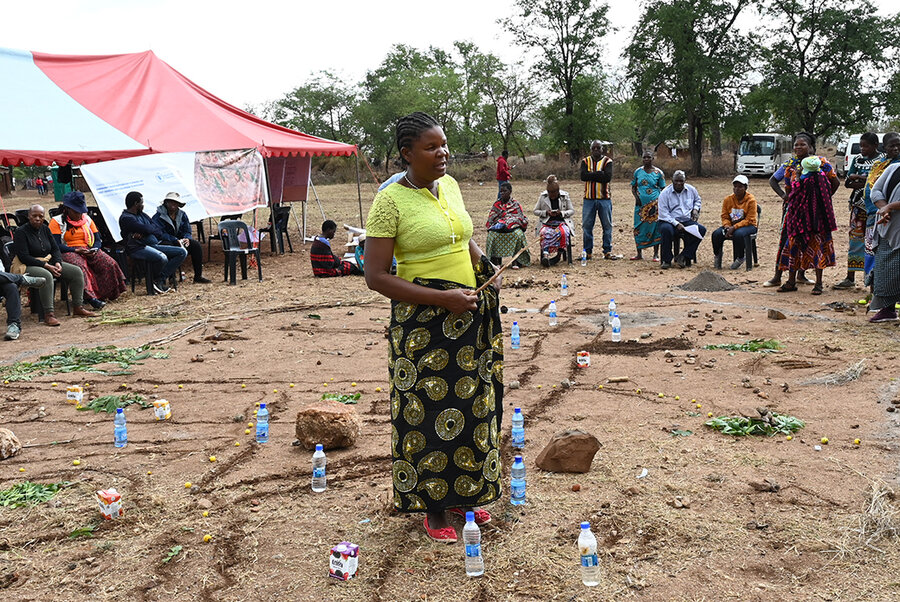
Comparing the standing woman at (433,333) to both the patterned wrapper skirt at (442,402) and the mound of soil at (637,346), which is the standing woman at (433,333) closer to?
the patterned wrapper skirt at (442,402)

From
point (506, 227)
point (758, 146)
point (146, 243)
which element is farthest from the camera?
point (758, 146)

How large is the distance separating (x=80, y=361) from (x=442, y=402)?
5562 millimetres

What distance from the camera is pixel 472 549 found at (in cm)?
332

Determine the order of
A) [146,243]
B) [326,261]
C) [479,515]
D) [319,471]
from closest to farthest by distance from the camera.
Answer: [479,515] → [319,471] → [146,243] → [326,261]

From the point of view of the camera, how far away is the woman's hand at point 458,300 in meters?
3.30

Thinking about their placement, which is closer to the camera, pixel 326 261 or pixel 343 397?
pixel 343 397

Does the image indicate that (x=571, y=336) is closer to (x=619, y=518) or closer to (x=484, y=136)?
(x=619, y=518)

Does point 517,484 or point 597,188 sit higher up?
point 597,188

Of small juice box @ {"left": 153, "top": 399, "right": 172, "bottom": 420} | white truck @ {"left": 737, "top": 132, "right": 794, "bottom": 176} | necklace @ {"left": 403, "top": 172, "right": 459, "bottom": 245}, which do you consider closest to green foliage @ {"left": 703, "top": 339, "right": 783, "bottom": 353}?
necklace @ {"left": 403, "top": 172, "right": 459, "bottom": 245}

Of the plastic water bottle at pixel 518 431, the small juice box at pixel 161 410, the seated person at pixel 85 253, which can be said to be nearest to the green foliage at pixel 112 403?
the small juice box at pixel 161 410

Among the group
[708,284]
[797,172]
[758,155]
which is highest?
[758,155]

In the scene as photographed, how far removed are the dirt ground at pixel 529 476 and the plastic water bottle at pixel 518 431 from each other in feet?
0.47

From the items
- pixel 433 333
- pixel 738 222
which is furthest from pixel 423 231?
pixel 738 222

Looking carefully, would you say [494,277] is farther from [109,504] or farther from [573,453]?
[109,504]
